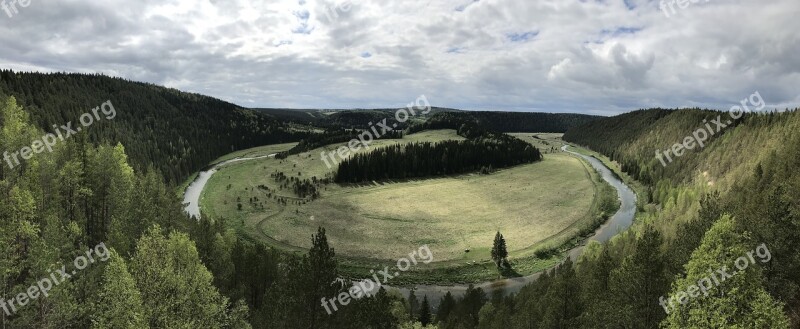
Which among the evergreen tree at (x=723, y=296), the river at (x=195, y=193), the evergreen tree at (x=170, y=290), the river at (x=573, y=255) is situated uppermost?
the evergreen tree at (x=723, y=296)

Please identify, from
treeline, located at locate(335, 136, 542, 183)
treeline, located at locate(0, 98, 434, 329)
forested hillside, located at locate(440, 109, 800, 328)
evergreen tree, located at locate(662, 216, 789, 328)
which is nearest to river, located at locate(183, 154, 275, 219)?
treeline, located at locate(335, 136, 542, 183)

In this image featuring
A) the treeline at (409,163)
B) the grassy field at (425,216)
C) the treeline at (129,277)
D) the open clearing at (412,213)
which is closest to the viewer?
the treeline at (129,277)

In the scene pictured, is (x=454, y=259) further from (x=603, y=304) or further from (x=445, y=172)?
(x=445, y=172)

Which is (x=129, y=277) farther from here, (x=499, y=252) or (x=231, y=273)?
(x=499, y=252)

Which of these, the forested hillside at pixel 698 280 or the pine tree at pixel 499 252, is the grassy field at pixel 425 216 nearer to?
the pine tree at pixel 499 252

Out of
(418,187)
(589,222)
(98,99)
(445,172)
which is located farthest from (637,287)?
(98,99)

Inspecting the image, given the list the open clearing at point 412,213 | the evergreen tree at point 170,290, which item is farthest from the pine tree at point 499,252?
Result: the evergreen tree at point 170,290

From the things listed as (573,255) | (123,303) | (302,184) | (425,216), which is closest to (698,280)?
(123,303)
